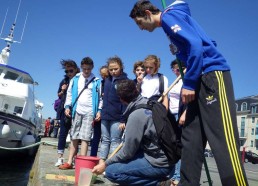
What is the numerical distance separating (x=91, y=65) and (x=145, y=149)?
2514 millimetres

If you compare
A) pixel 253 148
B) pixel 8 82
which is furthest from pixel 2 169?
pixel 253 148

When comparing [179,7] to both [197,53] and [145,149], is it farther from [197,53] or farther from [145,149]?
[145,149]

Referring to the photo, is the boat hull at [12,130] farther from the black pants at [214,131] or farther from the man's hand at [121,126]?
the black pants at [214,131]

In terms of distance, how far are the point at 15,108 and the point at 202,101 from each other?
11.0 m

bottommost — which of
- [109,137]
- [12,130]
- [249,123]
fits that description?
[109,137]

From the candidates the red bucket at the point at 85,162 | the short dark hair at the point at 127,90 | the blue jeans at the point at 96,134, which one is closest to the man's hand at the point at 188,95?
the short dark hair at the point at 127,90

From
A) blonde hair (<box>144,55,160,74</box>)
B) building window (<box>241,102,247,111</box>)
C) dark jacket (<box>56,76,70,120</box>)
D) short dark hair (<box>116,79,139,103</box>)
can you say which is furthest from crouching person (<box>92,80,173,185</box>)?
building window (<box>241,102,247,111</box>)

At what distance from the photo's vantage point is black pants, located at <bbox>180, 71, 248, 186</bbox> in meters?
2.10

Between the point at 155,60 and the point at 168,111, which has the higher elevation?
the point at 155,60

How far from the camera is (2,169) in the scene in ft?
32.1

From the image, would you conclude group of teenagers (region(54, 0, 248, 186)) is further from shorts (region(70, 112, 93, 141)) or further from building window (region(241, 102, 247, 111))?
building window (region(241, 102, 247, 111))

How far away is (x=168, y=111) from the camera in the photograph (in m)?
3.27

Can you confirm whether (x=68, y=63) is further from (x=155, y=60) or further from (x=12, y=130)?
(x=12, y=130)

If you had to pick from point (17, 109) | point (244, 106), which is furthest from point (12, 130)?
point (244, 106)
